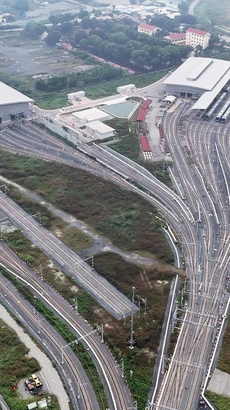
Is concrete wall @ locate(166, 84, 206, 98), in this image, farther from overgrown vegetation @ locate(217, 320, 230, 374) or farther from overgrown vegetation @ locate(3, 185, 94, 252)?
overgrown vegetation @ locate(217, 320, 230, 374)

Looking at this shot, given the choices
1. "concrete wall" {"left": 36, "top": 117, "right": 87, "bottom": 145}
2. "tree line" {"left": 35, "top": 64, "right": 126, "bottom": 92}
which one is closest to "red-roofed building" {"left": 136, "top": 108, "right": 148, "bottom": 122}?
"concrete wall" {"left": 36, "top": 117, "right": 87, "bottom": 145}

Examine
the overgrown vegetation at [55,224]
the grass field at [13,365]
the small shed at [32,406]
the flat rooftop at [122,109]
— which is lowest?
the small shed at [32,406]

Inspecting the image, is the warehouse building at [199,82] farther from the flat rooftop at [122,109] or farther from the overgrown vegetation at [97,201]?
the overgrown vegetation at [97,201]

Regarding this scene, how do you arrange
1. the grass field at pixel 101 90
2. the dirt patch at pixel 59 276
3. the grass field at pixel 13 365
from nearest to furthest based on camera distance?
the grass field at pixel 13 365, the dirt patch at pixel 59 276, the grass field at pixel 101 90

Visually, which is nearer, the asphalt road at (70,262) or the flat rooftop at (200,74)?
the asphalt road at (70,262)

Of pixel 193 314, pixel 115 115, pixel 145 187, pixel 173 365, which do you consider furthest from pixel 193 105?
pixel 173 365

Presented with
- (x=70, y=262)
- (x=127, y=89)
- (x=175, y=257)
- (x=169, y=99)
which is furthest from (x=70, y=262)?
(x=127, y=89)

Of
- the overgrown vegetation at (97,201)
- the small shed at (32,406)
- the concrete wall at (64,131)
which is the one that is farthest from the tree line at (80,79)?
the small shed at (32,406)

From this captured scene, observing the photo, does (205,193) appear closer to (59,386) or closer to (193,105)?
(193,105)
